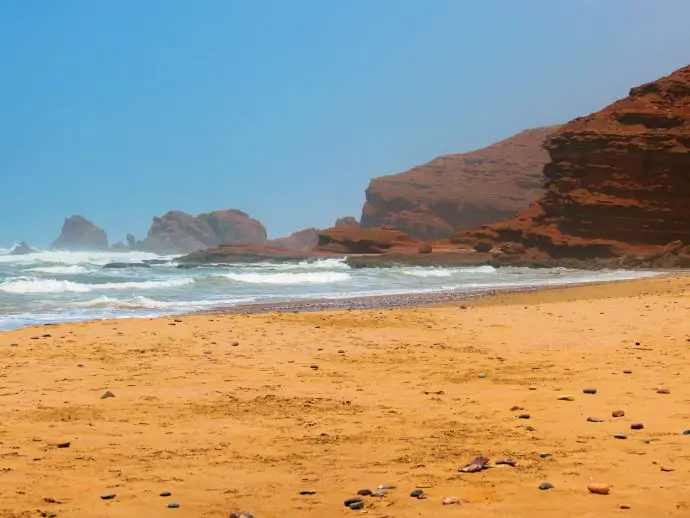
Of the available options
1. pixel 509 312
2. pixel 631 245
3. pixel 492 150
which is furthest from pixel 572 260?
pixel 492 150

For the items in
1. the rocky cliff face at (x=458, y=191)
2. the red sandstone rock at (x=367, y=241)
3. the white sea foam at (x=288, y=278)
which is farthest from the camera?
the rocky cliff face at (x=458, y=191)

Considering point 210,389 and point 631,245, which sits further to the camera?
point 631,245

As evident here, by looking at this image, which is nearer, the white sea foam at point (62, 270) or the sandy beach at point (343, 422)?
the sandy beach at point (343, 422)

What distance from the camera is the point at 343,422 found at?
6.12 meters

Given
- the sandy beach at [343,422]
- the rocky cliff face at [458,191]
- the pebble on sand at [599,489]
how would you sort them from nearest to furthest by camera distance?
the pebble on sand at [599,489] → the sandy beach at [343,422] → the rocky cliff face at [458,191]

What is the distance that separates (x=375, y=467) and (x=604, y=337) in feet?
22.6

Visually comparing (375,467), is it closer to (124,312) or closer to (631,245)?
(124,312)

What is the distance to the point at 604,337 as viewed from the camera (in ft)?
35.2

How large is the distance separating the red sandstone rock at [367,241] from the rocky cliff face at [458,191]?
37.9 meters

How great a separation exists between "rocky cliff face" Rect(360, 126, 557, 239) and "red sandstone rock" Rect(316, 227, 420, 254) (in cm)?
3794

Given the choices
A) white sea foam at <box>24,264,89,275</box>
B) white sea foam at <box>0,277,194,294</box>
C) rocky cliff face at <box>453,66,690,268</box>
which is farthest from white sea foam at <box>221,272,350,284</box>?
rocky cliff face at <box>453,66,690,268</box>

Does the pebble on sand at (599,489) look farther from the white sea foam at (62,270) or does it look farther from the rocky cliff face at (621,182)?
the rocky cliff face at (621,182)

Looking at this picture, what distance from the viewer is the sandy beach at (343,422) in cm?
414

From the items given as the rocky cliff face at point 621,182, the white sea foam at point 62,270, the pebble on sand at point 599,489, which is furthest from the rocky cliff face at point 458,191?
the pebble on sand at point 599,489
